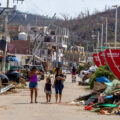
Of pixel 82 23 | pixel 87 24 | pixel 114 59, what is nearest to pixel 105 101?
pixel 114 59

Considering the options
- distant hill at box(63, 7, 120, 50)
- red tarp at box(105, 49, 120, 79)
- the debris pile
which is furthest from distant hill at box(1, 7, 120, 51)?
the debris pile

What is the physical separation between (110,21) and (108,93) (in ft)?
479

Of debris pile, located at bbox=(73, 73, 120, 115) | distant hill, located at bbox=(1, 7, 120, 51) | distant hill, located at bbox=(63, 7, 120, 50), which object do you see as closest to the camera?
debris pile, located at bbox=(73, 73, 120, 115)

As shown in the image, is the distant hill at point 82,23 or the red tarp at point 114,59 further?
the distant hill at point 82,23

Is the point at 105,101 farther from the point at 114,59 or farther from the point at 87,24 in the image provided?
the point at 87,24

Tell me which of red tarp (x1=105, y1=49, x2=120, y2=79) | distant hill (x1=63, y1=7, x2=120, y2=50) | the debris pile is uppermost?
distant hill (x1=63, y1=7, x2=120, y2=50)

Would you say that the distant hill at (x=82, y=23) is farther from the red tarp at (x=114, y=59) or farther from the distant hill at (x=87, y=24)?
the red tarp at (x=114, y=59)

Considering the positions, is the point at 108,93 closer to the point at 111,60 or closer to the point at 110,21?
the point at 111,60

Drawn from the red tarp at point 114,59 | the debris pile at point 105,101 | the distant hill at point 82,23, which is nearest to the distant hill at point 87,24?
the distant hill at point 82,23

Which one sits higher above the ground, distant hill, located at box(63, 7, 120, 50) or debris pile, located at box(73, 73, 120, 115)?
distant hill, located at box(63, 7, 120, 50)

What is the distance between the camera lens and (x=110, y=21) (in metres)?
163

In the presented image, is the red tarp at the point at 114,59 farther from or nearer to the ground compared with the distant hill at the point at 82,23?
nearer to the ground

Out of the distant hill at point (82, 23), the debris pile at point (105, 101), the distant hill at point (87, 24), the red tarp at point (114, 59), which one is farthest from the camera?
the distant hill at point (87, 24)

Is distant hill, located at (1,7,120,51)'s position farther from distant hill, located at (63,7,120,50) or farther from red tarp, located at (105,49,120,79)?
red tarp, located at (105,49,120,79)
